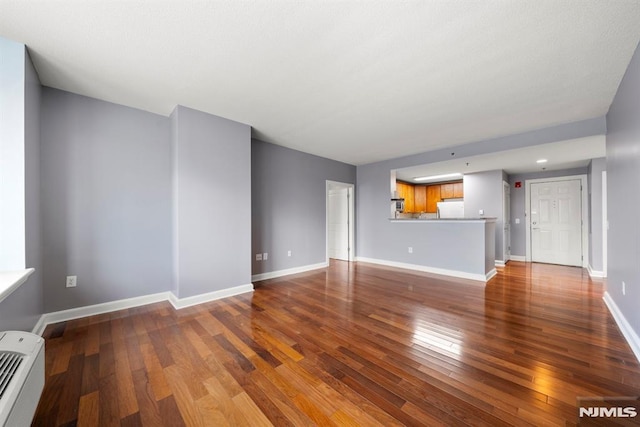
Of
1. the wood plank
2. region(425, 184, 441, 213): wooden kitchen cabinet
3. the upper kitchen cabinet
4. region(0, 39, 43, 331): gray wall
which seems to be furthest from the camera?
region(425, 184, 441, 213): wooden kitchen cabinet

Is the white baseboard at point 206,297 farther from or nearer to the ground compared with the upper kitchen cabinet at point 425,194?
nearer to the ground

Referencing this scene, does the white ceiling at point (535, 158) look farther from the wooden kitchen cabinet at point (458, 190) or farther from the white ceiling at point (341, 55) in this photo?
the wooden kitchen cabinet at point (458, 190)

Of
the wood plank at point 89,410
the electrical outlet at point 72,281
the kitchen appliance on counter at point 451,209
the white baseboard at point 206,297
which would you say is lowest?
the wood plank at point 89,410

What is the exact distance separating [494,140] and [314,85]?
317 centimetres

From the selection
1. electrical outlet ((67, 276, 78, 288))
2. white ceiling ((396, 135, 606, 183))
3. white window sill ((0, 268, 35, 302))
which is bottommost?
electrical outlet ((67, 276, 78, 288))

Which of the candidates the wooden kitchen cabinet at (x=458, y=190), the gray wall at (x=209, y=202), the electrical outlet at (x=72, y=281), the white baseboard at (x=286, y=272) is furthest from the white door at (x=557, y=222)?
the electrical outlet at (x=72, y=281)

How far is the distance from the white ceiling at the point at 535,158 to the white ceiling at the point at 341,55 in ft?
1.86

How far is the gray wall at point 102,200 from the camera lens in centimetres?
248

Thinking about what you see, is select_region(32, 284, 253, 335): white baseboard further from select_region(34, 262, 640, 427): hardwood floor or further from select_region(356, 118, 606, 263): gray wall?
select_region(356, 118, 606, 263): gray wall

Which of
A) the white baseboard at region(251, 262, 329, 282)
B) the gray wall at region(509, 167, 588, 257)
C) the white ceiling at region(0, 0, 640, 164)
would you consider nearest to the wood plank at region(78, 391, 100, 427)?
the white ceiling at region(0, 0, 640, 164)

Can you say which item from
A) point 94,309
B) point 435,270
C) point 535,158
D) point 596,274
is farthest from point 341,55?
point 596,274

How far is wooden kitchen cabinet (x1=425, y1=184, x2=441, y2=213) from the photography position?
24.8 feet

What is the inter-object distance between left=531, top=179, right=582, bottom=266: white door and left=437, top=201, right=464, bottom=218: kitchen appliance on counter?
1.57m

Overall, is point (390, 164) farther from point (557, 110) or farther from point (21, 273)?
point (21, 273)
